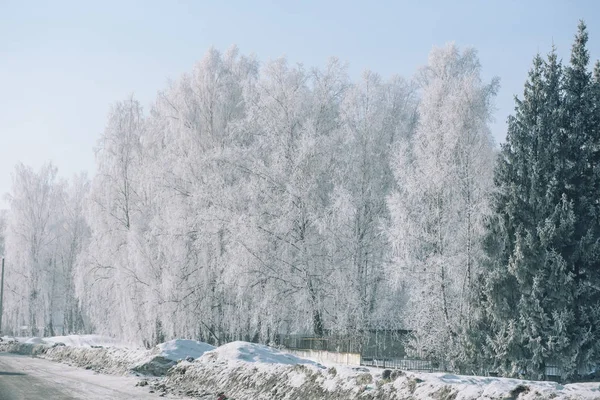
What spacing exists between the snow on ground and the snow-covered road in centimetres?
89

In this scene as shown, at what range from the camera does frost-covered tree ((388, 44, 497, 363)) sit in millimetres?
24750

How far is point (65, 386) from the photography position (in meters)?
17.8

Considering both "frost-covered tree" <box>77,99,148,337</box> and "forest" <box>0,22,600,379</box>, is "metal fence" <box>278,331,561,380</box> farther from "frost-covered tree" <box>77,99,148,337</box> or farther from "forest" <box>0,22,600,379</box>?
"frost-covered tree" <box>77,99,148,337</box>

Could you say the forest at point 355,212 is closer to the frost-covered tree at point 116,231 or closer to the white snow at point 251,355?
the frost-covered tree at point 116,231

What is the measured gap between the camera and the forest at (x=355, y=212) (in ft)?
69.6

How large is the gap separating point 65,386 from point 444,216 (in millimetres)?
15072

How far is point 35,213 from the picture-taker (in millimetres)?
56469

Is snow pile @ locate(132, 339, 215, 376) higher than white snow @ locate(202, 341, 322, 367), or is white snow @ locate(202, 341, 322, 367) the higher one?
white snow @ locate(202, 341, 322, 367)

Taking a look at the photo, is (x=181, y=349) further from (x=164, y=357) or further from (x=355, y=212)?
(x=355, y=212)

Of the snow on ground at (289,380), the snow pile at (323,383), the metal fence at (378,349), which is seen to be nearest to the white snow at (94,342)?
the metal fence at (378,349)

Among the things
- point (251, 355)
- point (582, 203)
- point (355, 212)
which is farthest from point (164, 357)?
point (582, 203)

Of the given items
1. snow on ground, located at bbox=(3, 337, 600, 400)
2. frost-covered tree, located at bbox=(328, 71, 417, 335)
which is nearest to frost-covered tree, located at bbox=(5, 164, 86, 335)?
frost-covered tree, located at bbox=(328, 71, 417, 335)

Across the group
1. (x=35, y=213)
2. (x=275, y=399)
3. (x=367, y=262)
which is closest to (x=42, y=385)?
(x=275, y=399)

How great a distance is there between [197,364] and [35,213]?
43.8 metres
